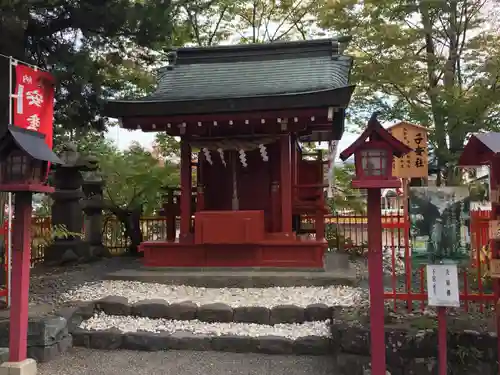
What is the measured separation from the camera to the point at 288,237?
8.95 meters

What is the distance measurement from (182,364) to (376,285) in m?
2.61

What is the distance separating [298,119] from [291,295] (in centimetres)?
352

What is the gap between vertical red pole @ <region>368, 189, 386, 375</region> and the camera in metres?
4.38

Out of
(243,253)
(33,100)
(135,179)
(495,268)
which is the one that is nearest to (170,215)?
(135,179)

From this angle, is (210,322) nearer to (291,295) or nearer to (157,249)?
(291,295)

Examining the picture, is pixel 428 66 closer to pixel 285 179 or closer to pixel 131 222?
pixel 285 179

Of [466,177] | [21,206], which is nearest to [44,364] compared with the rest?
[21,206]

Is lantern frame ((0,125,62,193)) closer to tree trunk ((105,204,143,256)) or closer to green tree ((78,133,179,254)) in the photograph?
green tree ((78,133,179,254))

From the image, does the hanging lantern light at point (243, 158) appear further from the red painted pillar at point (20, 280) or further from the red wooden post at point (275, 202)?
the red painted pillar at point (20, 280)

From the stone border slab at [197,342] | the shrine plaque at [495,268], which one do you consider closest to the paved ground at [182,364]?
the stone border slab at [197,342]

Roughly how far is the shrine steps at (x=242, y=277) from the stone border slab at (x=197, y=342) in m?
2.18

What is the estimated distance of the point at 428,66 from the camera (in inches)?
504

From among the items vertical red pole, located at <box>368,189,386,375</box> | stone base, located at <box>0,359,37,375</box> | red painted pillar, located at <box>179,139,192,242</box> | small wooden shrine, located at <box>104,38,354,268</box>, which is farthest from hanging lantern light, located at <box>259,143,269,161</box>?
stone base, located at <box>0,359,37,375</box>

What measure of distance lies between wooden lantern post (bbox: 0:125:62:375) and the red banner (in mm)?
965
